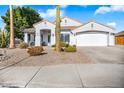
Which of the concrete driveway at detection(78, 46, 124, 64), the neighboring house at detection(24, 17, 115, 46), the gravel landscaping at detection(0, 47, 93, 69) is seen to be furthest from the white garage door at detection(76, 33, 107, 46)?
the gravel landscaping at detection(0, 47, 93, 69)

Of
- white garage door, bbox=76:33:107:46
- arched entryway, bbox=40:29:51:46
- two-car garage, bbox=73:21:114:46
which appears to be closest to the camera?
arched entryway, bbox=40:29:51:46

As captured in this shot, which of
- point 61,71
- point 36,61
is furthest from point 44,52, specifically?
point 61,71

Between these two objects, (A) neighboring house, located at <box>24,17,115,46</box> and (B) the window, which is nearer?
(A) neighboring house, located at <box>24,17,115,46</box>

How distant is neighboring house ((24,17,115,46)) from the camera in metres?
16.0

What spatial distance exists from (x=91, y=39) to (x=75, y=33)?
160 centimetres

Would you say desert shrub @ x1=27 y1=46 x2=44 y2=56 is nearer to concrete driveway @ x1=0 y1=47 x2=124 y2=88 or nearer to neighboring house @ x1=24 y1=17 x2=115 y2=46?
concrete driveway @ x1=0 y1=47 x2=124 y2=88

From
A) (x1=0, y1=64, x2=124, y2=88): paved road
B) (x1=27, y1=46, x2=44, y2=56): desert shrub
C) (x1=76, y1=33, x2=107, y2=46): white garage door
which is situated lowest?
(x1=0, y1=64, x2=124, y2=88): paved road

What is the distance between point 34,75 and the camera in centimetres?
1048

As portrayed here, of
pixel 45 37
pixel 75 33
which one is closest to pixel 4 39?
pixel 45 37

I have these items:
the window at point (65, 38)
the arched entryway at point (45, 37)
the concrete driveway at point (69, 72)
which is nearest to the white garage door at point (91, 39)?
the window at point (65, 38)

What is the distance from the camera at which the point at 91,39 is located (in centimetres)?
1745

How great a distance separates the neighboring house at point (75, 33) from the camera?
52.5 feet
